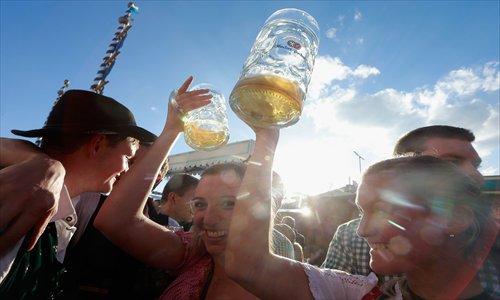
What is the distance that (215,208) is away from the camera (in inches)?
70.8

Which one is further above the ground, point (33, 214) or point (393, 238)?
point (393, 238)

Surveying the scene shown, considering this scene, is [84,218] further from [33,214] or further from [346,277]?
[346,277]

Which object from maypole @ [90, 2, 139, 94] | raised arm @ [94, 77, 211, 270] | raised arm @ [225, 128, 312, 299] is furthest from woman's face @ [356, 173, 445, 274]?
maypole @ [90, 2, 139, 94]

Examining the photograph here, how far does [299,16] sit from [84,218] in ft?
6.03

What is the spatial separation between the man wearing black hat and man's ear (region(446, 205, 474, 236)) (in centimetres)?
155

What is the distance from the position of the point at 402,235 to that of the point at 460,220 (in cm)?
28

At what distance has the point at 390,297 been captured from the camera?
1.31 meters

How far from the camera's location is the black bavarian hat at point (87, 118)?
1.41 meters

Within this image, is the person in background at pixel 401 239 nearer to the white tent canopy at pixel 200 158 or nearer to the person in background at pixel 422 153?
the person in background at pixel 422 153

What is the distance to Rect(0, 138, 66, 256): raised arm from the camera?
750 mm

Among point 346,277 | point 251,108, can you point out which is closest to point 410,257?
point 346,277

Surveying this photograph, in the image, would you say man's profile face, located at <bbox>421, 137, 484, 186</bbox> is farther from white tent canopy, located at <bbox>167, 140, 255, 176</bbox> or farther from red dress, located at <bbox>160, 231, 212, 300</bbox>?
white tent canopy, located at <bbox>167, 140, 255, 176</bbox>

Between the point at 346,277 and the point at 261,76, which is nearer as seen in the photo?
the point at 261,76

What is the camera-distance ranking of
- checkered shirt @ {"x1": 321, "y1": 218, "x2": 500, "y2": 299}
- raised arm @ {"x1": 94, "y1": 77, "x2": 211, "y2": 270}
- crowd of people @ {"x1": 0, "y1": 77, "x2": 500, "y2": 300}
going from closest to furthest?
1. crowd of people @ {"x1": 0, "y1": 77, "x2": 500, "y2": 300}
2. raised arm @ {"x1": 94, "y1": 77, "x2": 211, "y2": 270}
3. checkered shirt @ {"x1": 321, "y1": 218, "x2": 500, "y2": 299}
